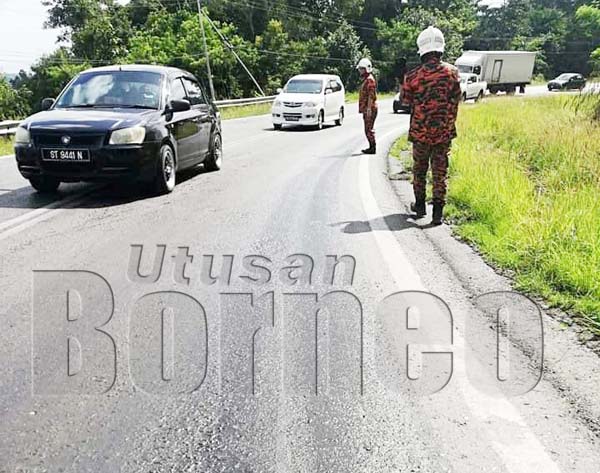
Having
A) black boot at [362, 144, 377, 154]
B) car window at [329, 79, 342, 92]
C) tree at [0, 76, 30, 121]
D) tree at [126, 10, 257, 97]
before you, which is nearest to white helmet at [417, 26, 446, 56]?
black boot at [362, 144, 377, 154]

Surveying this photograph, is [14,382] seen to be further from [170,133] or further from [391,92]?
[391,92]

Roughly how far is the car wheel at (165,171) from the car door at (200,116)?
41.9 inches

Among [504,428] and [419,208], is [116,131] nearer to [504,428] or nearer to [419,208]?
[419,208]

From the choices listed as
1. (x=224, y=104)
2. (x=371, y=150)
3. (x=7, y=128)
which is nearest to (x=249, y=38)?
(x=224, y=104)

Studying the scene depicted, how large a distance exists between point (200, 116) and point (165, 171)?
5.85 ft

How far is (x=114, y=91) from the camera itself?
26.8ft

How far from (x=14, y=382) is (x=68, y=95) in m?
6.16

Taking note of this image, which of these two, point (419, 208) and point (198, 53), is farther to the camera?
point (198, 53)

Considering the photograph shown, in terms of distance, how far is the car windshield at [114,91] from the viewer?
26.3ft

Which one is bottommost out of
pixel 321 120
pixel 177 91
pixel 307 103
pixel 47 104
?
pixel 321 120

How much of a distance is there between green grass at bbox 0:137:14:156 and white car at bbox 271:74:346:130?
27.3 feet

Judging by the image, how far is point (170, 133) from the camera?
7.96m

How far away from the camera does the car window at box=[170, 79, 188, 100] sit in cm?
848

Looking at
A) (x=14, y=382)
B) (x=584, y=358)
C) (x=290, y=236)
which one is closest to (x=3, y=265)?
(x=14, y=382)
